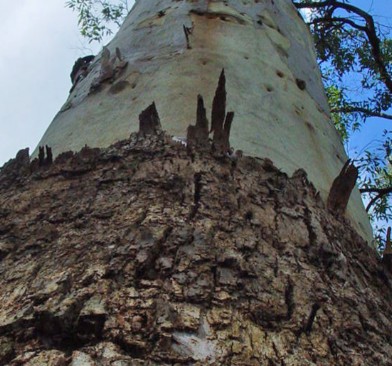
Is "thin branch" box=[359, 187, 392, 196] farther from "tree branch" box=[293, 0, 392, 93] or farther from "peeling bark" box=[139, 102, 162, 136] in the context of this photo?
"peeling bark" box=[139, 102, 162, 136]

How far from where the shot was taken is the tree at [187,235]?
3.12 ft

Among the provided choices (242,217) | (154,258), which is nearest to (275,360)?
(154,258)

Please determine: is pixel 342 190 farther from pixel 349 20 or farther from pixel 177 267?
pixel 349 20

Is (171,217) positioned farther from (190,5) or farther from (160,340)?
(190,5)

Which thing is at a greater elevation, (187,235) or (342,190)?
(342,190)

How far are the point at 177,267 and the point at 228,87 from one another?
86 cm

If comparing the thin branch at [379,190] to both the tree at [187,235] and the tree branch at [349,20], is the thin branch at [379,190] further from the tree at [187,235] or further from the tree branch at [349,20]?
the tree at [187,235]

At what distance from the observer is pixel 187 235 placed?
3.80 ft

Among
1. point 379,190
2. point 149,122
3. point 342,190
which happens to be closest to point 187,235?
point 149,122

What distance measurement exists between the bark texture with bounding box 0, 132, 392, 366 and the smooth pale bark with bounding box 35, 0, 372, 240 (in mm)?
183

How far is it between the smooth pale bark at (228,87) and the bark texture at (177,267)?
0.60ft

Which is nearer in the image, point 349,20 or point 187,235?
point 187,235

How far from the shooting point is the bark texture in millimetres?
939

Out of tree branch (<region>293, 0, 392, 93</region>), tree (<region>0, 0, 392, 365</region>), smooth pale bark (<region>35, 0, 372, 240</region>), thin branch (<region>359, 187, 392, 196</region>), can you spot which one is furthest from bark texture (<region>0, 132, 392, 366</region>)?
thin branch (<region>359, 187, 392, 196</region>)
